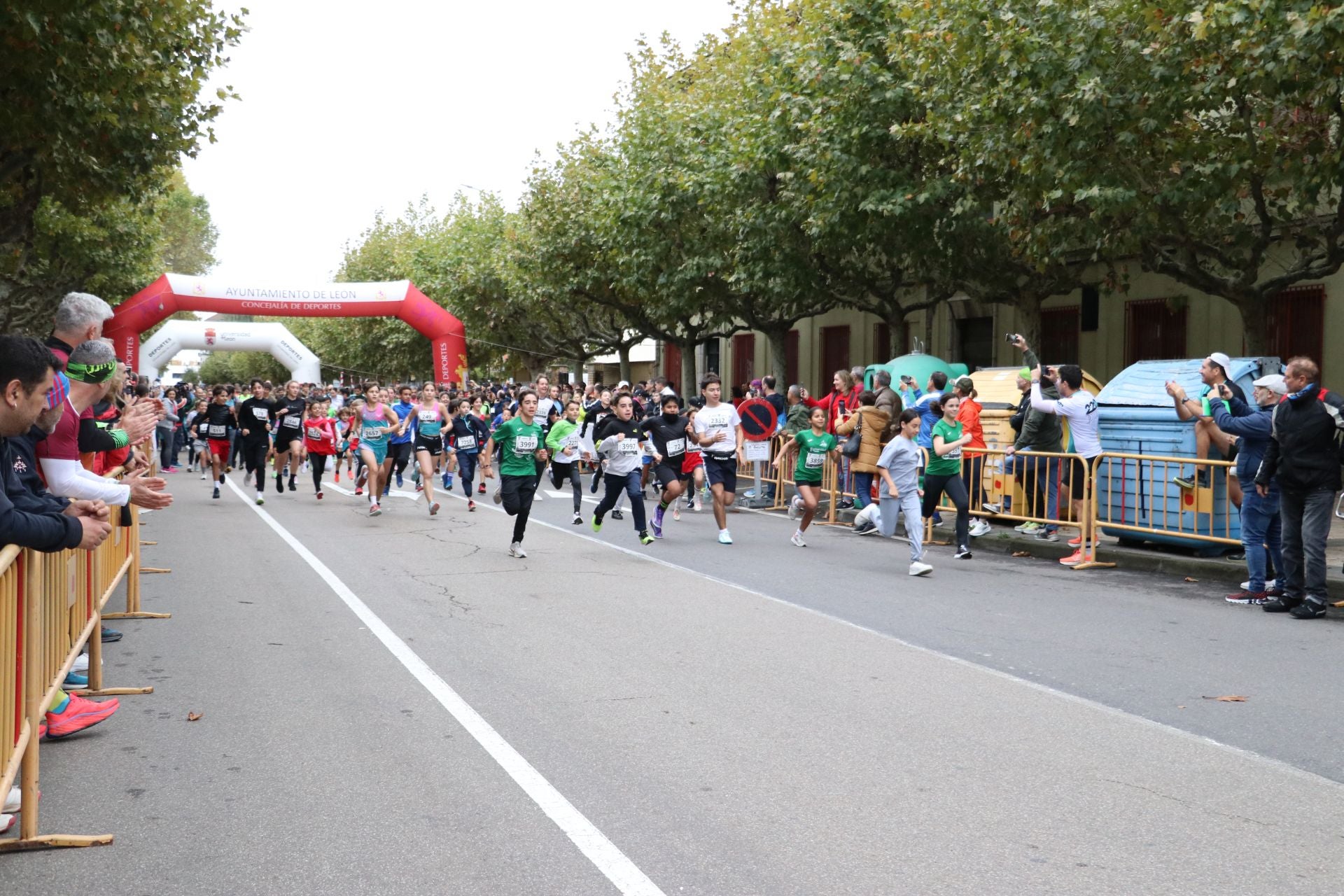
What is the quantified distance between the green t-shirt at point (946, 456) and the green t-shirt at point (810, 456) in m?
1.42

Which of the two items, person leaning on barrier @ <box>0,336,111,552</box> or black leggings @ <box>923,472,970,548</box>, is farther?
black leggings @ <box>923,472,970,548</box>

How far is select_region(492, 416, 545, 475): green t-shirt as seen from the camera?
519 inches

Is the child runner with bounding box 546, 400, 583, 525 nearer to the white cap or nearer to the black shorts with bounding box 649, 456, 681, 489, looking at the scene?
the black shorts with bounding box 649, 456, 681, 489

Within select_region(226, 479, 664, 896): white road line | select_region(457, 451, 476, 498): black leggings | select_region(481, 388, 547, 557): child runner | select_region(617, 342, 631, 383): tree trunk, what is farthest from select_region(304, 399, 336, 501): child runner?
select_region(617, 342, 631, 383): tree trunk

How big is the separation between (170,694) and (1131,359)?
831 inches

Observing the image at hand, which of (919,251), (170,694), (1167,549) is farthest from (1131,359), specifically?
(170,694)

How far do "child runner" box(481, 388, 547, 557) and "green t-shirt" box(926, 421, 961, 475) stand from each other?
402 cm

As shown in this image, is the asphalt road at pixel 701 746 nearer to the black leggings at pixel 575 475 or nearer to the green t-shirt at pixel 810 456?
the green t-shirt at pixel 810 456

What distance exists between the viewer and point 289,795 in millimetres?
4883

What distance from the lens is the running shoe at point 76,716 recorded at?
569 cm

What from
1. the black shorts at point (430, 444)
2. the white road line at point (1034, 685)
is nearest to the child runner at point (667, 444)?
the white road line at point (1034, 685)

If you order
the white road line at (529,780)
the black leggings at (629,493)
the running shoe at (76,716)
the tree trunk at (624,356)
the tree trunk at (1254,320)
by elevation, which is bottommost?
the white road line at (529,780)

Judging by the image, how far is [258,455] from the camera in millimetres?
19781

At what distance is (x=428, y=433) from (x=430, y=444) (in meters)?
0.26
